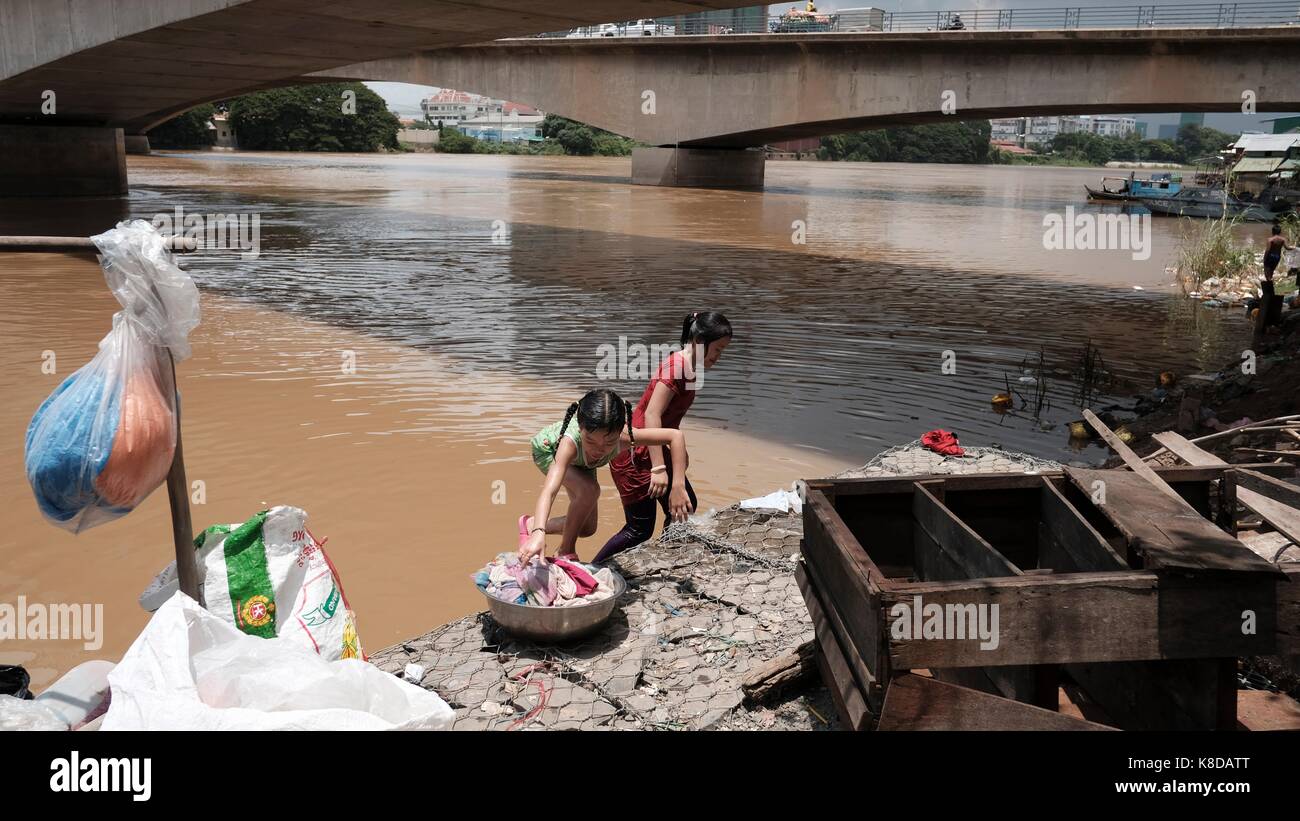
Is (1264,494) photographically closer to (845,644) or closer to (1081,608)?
(1081,608)

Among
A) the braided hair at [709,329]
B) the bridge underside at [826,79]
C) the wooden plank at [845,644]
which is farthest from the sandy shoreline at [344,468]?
the bridge underside at [826,79]

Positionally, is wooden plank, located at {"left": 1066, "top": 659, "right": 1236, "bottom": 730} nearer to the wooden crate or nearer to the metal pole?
the wooden crate

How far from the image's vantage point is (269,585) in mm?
3262

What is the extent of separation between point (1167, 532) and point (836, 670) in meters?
1.06

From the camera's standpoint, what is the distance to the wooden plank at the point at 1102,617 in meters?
2.71

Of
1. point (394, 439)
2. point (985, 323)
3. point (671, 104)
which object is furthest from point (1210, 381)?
point (671, 104)

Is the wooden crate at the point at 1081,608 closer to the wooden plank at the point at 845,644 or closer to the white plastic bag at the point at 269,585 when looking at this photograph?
the wooden plank at the point at 845,644

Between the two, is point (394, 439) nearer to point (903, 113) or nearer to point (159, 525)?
point (159, 525)

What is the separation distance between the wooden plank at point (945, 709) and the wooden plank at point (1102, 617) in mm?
71

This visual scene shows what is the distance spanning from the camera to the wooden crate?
2.72 m

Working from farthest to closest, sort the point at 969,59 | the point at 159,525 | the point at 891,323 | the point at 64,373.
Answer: the point at 969,59, the point at 891,323, the point at 64,373, the point at 159,525

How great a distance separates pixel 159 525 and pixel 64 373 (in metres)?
4.11

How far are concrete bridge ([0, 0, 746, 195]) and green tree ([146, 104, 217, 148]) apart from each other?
38312 millimetres

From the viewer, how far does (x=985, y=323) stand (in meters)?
12.1
